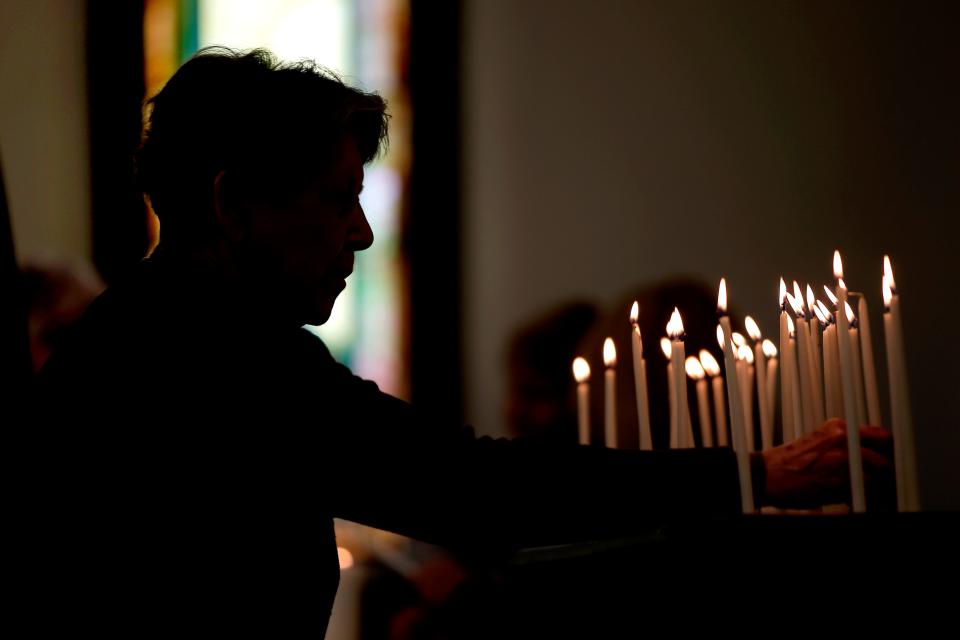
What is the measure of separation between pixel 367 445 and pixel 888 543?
1.58 ft

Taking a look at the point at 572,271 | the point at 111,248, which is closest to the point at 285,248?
the point at 572,271

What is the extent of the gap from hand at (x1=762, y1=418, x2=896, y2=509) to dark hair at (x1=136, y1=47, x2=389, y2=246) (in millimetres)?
590

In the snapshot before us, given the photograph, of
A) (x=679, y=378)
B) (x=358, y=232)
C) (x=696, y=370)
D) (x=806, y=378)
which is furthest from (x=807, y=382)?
(x=358, y=232)

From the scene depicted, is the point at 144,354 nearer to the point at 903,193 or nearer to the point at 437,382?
the point at 903,193

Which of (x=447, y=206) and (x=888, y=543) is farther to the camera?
(x=447, y=206)

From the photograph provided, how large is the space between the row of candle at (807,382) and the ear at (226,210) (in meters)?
A: 0.46

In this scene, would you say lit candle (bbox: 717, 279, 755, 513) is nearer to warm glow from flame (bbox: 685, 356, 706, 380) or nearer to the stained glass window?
warm glow from flame (bbox: 685, 356, 706, 380)

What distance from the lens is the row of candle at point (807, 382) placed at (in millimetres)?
863

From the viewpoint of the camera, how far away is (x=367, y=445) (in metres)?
0.93

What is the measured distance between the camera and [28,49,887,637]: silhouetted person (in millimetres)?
902

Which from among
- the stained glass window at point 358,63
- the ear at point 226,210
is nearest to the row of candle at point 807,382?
the ear at point 226,210

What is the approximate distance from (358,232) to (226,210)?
0.16 m

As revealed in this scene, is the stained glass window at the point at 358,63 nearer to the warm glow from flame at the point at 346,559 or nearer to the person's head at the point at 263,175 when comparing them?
the warm glow from flame at the point at 346,559

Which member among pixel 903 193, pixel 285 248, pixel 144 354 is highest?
pixel 903 193
